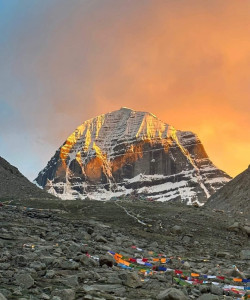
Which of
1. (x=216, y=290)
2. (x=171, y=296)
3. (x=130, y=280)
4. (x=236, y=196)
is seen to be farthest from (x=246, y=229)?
(x=236, y=196)

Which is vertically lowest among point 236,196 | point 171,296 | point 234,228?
point 171,296

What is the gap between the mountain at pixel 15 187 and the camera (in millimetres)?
44688

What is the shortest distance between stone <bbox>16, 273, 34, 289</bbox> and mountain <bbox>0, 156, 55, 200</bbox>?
3719cm

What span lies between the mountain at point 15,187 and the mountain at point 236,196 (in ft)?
74.7

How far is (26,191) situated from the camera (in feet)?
153

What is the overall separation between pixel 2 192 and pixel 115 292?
40.5 m

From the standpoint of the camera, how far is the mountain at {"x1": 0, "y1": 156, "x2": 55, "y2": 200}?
44688 millimetres

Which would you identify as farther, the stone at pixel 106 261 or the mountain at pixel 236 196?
the mountain at pixel 236 196

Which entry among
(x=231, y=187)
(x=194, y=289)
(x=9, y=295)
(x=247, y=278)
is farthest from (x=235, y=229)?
(x=231, y=187)

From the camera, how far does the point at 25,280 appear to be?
20.2 feet

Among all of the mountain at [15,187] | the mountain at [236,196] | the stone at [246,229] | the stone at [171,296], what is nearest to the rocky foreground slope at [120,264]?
the stone at [171,296]

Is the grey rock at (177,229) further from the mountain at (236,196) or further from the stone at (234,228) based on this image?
the mountain at (236,196)

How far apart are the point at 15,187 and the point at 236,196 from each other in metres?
30.9

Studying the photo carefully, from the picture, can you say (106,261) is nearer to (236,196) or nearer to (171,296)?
(171,296)
